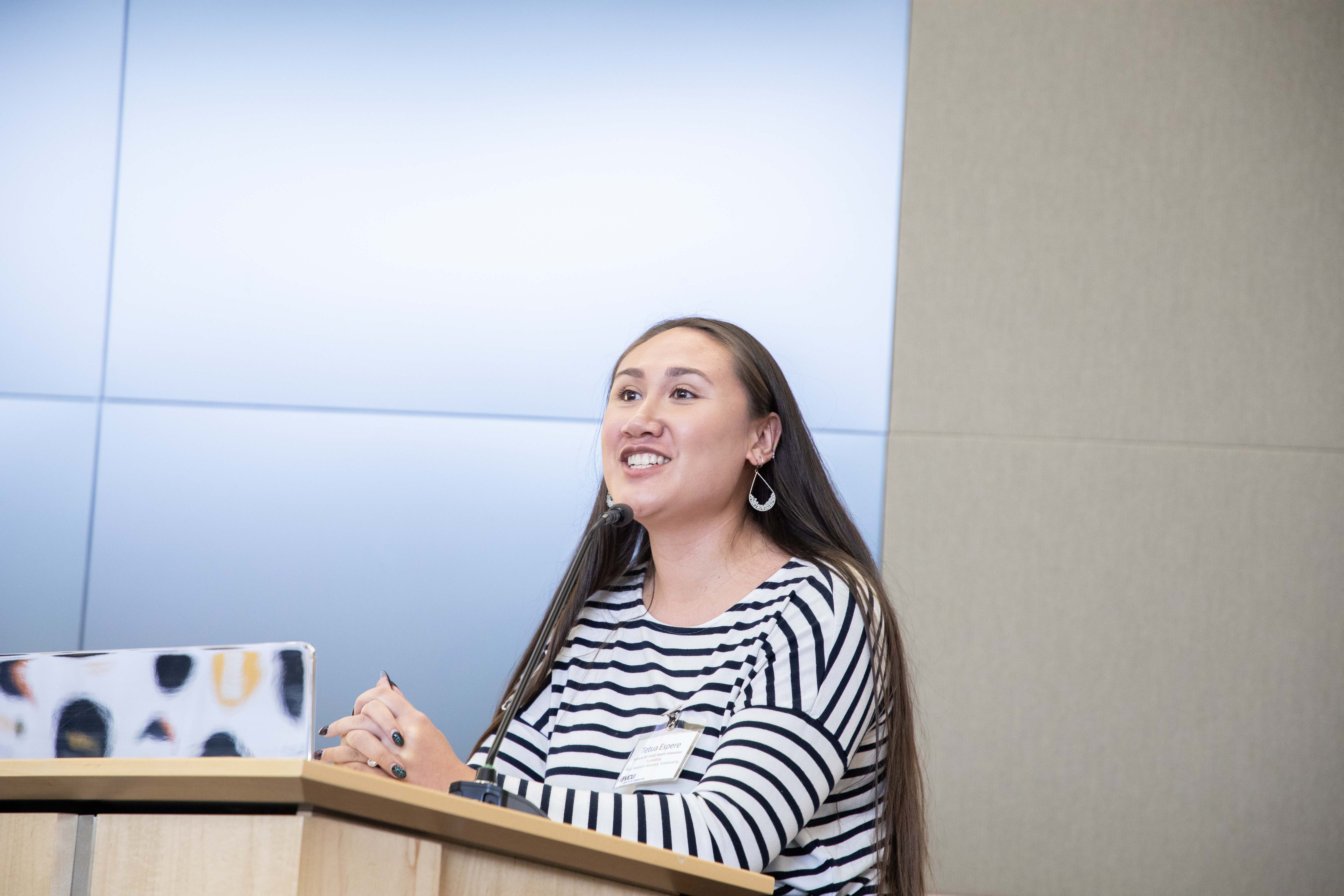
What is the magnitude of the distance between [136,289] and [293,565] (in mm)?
818

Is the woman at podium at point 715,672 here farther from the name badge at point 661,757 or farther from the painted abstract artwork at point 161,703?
the painted abstract artwork at point 161,703

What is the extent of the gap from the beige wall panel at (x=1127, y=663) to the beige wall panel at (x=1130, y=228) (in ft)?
0.42

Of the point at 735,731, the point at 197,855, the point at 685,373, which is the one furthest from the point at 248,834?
the point at 685,373

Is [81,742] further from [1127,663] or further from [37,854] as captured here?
[1127,663]

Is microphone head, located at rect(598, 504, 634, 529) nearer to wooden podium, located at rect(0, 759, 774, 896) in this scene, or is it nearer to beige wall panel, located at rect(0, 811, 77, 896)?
wooden podium, located at rect(0, 759, 774, 896)

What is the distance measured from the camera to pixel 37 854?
0.80 m

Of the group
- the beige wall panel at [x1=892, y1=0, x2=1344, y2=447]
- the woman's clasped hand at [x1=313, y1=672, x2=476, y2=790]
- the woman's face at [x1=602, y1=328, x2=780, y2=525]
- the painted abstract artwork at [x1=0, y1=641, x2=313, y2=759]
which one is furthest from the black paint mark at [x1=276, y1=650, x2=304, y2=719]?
the beige wall panel at [x1=892, y1=0, x2=1344, y2=447]

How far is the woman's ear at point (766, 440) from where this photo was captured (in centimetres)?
182

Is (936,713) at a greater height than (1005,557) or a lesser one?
lesser

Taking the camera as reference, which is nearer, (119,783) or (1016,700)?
(119,783)

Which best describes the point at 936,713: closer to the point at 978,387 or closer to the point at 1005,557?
the point at 1005,557

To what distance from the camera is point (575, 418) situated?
276 cm

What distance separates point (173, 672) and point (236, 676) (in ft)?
0.20

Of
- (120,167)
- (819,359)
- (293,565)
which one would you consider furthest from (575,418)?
(120,167)
